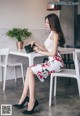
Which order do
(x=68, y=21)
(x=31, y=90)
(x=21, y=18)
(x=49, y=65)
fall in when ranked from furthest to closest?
(x=68, y=21) → (x=21, y=18) → (x=49, y=65) → (x=31, y=90)

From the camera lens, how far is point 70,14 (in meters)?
6.14

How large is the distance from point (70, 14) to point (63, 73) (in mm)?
2968

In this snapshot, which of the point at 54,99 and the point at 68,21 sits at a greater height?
the point at 68,21

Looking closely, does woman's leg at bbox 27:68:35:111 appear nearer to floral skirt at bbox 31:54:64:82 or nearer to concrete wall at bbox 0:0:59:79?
floral skirt at bbox 31:54:64:82

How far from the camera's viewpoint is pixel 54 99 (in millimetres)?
3844

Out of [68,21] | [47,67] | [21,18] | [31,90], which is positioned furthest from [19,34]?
[31,90]

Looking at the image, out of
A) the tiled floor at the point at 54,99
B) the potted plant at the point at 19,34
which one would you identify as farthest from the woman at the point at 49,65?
the potted plant at the point at 19,34

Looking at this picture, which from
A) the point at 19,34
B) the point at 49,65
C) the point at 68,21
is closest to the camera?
the point at 49,65

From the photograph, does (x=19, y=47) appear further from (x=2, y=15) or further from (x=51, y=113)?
(x=51, y=113)

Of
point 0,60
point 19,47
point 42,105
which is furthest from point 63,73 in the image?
point 0,60

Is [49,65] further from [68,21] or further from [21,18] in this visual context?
[68,21]

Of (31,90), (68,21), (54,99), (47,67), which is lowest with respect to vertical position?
(54,99)

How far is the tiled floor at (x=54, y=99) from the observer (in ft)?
10.6

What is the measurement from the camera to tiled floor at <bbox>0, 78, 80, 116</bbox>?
10.6 ft
